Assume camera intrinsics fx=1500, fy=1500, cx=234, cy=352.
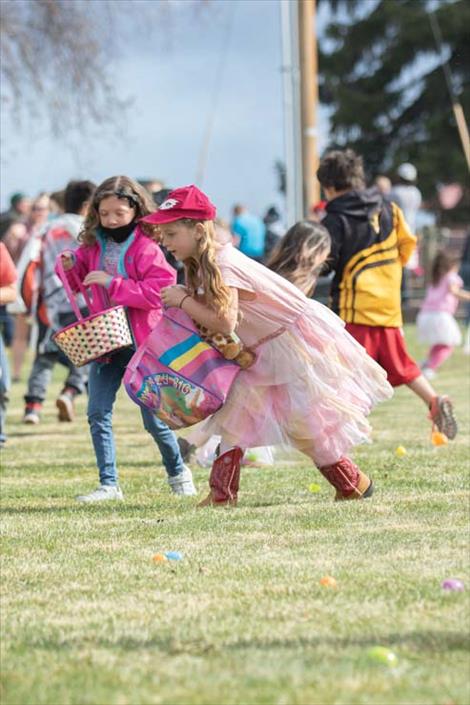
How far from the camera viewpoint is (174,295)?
21.8 feet

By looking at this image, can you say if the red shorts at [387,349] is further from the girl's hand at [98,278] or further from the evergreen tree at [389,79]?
the evergreen tree at [389,79]

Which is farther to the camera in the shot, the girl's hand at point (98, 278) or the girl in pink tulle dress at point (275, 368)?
the girl's hand at point (98, 278)

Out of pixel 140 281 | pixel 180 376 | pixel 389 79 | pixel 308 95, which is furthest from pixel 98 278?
pixel 389 79

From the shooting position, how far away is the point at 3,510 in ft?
Answer: 23.5

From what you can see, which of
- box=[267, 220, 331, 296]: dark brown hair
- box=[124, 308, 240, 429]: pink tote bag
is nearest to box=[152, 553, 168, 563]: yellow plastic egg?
box=[124, 308, 240, 429]: pink tote bag

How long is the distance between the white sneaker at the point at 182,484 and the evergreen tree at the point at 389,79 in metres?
34.3

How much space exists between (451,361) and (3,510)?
11726mm

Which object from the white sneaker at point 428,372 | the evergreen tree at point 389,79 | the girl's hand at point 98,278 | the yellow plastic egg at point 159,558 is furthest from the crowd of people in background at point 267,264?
the evergreen tree at point 389,79

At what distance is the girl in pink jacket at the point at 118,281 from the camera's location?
7426 mm

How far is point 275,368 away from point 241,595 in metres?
2.09

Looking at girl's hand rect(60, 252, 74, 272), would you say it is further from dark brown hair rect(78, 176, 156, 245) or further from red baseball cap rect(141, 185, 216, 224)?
red baseball cap rect(141, 185, 216, 224)

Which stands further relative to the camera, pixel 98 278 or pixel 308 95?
pixel 308 95

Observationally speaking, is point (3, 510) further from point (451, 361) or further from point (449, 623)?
point (451, 361)

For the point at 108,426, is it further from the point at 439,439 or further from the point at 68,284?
Result: the point at 439,439
